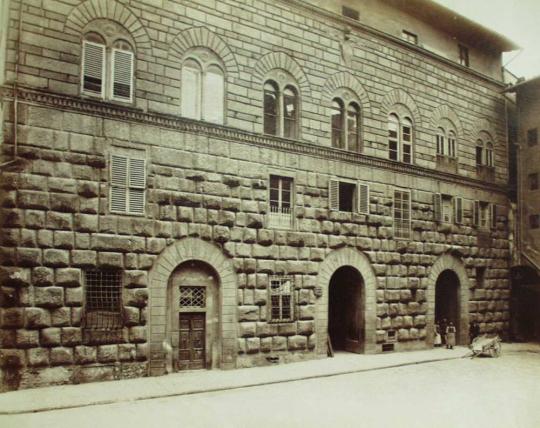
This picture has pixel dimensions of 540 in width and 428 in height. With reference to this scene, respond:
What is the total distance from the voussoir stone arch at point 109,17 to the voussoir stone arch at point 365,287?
9.12m

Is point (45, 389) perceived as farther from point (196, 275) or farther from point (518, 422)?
point (518, 422)

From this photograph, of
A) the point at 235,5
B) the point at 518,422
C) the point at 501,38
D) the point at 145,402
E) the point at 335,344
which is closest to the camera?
the point at 518,422

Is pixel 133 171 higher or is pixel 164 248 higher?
pixel 133 171

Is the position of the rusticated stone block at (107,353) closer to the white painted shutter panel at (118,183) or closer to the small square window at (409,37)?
the white painted shutter panel at (118,183)

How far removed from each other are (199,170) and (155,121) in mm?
1884

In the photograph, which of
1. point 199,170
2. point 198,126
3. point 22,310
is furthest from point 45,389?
point 198,126

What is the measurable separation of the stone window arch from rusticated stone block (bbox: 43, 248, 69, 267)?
4.22 m

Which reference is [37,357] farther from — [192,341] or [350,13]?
[350,13]

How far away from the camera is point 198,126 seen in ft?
49.9

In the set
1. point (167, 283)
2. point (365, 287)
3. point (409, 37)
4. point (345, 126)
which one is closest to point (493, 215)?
point (365, 287)

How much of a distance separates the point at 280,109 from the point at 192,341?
8015 millimetres

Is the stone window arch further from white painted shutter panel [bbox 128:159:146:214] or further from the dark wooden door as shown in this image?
the dark wooden door

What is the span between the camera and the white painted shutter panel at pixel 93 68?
44.7ft

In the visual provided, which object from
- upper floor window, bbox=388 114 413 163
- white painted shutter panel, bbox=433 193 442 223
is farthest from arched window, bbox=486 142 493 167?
upper floor window, bbox=388 114 413 163
